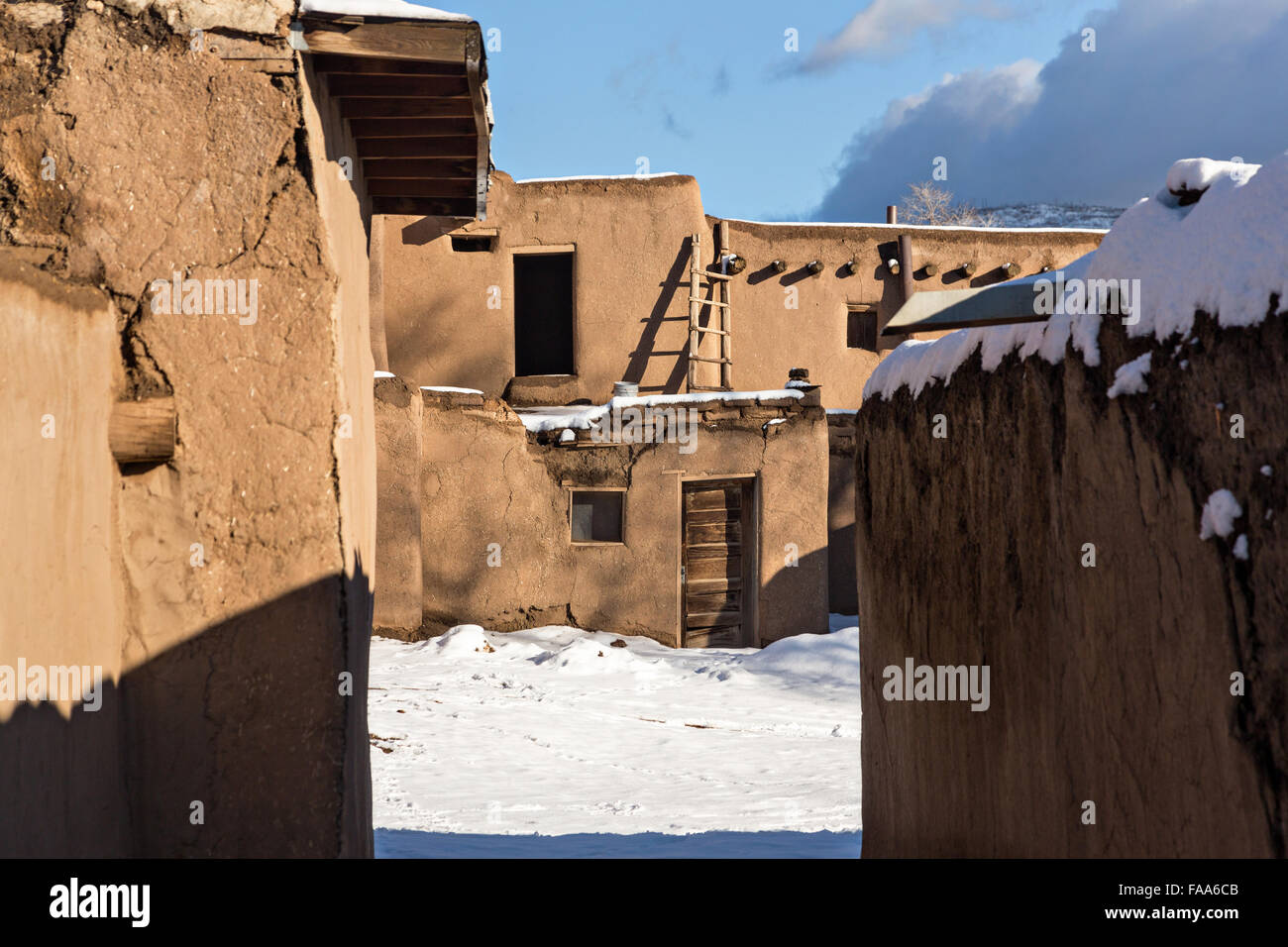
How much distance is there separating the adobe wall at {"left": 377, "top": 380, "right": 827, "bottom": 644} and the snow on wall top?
28.5 ft

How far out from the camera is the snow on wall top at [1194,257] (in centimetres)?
194

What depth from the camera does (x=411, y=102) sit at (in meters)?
4.13

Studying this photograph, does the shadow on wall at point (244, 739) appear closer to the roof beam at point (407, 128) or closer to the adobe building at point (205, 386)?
the adobe building at point (205, 386)

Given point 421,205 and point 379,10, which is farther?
point 421,205

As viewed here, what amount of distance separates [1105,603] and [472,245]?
39.7 feet

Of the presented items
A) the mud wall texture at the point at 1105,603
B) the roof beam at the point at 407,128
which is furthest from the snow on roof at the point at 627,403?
the mud wall texture at the point at 1105,603

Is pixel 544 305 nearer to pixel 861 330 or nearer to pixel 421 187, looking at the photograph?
pixel 861 330

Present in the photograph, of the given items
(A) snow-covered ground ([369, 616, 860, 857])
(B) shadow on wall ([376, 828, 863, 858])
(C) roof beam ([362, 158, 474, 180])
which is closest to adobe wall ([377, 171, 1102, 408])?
(A) snow-covered ground ([369, 616, 860, 857])

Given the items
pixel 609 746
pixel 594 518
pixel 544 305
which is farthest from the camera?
pixel 544 305

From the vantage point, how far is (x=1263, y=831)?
1.90 meters

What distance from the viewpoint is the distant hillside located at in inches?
2149

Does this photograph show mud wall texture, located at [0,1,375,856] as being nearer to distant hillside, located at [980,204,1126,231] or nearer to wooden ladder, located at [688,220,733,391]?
wooden ladder, located at [688,220,733,391]

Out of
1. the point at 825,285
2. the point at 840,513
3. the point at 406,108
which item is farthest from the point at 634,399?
the point at 406,108
